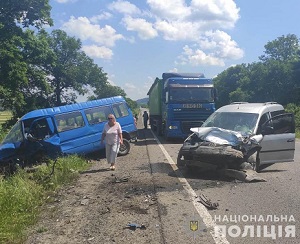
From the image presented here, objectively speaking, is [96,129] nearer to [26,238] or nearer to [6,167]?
[6,167]

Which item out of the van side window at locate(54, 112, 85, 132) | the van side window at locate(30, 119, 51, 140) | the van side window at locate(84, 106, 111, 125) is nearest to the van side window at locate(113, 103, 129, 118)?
the van side window at locate(84, 106, 111, 125)

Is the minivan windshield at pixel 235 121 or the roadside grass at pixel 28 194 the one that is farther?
the minivan windshield at pixel 235 121

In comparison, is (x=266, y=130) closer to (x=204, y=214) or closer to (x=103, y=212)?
(x=204, y=214)

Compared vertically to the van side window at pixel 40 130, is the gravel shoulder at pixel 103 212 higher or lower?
lower

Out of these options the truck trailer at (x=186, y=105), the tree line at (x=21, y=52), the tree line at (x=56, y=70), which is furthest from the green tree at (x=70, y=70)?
the truck trailer at (x=186, y=105)

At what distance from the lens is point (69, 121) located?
11.9 meters

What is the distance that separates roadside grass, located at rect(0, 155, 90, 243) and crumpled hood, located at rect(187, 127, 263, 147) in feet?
11.5

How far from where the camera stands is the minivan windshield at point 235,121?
890 centimetres

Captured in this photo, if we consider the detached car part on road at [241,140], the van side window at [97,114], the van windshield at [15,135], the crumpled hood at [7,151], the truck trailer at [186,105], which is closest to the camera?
the detached car part on road at [241,140]

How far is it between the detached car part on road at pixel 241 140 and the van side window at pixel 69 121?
4642mm

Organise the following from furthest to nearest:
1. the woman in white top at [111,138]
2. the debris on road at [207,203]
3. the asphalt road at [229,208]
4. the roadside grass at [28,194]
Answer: the woman in white top at [111,138] < the debris on road at [207,203] < the roadside grass at [28,194] < the asphalt road at [229,208]

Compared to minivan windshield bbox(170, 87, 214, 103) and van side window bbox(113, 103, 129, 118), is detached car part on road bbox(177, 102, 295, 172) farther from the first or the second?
minivan windshield bbox(170, 87, 214, 103)

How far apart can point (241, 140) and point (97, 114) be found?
6.29 meters

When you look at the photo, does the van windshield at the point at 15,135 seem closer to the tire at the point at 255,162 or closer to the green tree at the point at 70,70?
the tire at the point at 255,162
